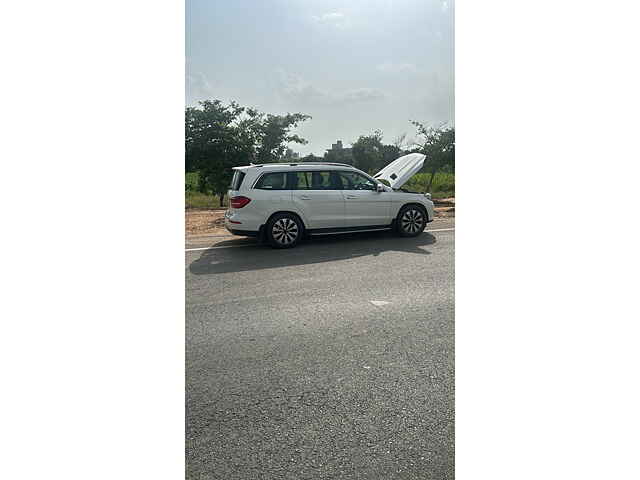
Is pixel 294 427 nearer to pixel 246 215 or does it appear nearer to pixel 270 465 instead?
pixel 270 465

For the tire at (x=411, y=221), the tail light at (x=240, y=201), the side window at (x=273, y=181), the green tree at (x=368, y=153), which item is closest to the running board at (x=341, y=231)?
the tire at (x=411, y=221)

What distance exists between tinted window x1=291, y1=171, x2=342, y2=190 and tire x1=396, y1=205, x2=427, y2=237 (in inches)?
47.1

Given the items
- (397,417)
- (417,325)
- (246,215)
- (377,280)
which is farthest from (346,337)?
(246,215)

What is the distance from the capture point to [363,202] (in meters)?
8.48

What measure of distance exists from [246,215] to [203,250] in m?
0.83

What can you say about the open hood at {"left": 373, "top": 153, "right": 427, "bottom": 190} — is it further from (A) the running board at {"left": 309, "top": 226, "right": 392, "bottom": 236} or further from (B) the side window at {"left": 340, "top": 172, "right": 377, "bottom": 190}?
(A) the running board at {"left": 309, "top": 226, "right": 392, "bottom": 236}

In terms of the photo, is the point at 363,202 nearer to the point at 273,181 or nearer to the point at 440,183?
the point at 273,181

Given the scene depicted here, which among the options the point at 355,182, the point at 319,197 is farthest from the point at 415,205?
the point at 319,197

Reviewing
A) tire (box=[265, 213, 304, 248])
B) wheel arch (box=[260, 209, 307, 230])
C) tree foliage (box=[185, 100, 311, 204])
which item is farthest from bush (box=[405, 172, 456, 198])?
tire (box=[265, 213, 304, 248])

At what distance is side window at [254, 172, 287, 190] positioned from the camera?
25.6ft

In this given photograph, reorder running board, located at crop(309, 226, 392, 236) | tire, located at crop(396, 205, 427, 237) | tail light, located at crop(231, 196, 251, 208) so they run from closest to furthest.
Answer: tail light, located at crop(231, 196, 251, 208)
running board, located at crop(309, 226, 392, 236)
tire, located at crop(396, 205, 427, 237)

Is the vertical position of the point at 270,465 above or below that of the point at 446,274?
below

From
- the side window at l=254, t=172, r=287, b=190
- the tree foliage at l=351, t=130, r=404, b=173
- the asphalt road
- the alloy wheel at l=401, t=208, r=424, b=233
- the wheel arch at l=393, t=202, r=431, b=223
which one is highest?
the tree foliage at l=351, t=130, r=404, b=173

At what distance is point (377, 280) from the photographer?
209 inches
